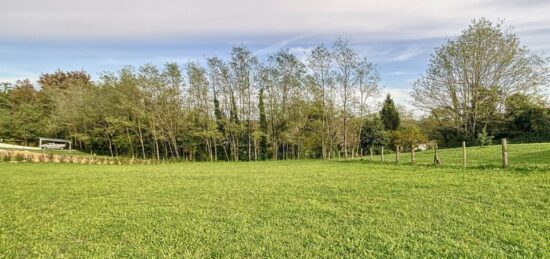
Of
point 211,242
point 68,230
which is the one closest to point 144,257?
point 211,242

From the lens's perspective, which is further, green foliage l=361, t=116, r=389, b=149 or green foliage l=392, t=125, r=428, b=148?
green foliage l=361, t=116, r=389, b=149

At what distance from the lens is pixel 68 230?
14.9 ft

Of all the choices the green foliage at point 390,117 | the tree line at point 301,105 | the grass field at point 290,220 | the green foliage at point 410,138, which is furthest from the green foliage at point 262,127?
the grass field at point 290,220

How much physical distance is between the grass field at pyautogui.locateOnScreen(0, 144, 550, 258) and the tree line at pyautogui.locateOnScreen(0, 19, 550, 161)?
17514 mm

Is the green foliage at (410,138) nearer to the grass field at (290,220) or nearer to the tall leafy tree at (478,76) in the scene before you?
the tall leafy tree at (478,76)

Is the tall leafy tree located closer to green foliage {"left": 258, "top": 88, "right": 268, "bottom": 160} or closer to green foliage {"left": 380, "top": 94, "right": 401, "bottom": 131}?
green foliage {"left": 380, "top": 94, "right": 401, "bottom": 131}

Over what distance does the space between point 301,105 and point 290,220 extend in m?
24.3

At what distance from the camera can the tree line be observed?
83.9ft

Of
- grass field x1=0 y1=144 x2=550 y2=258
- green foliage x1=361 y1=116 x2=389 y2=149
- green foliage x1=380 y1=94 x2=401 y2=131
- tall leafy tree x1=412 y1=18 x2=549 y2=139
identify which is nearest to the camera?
grass field x1=0 y1=144 x2=550 y2=258

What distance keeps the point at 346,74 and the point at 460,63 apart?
28.9 ft

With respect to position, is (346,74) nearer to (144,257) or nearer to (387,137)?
(387,137)

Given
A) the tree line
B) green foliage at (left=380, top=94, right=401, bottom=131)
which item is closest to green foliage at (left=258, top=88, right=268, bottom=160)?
the tree line

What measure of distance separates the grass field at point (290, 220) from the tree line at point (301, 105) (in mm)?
17514

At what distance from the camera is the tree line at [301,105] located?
→ 25.6m
